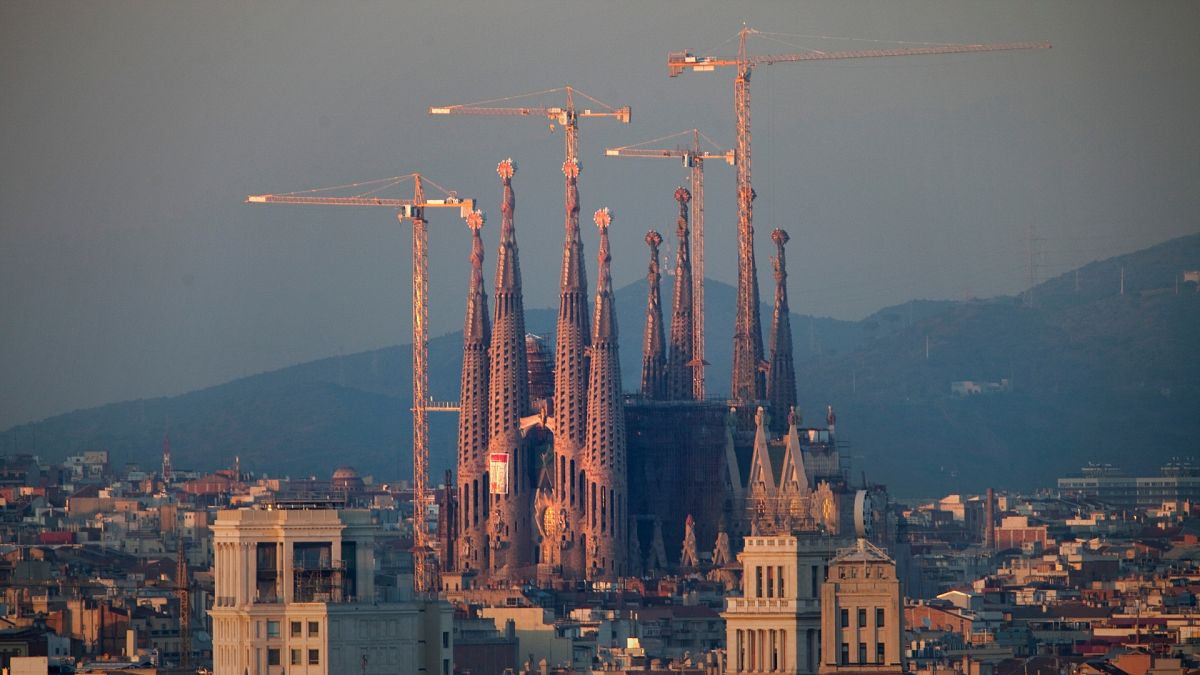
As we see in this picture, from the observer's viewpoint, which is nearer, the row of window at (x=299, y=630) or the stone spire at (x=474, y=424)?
the row of window at (x=299, y=630)

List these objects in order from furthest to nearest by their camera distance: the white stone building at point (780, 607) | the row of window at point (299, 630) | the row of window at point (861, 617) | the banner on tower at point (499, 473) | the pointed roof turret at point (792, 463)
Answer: the banner on tower at point (499, 473) → the pointed roof turret at point (792, 463) → the row of window at point (299, 630) → the white stone building at point (780, 607) → the row of window at point (861, 617)

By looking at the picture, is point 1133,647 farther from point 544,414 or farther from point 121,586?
point 544,414

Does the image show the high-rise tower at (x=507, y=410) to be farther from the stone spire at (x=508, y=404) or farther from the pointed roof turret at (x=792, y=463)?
the pointed roof turret at (x=792, y=463)

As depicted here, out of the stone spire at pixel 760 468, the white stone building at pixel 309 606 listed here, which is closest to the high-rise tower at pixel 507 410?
the stone spire at pixel 760 468

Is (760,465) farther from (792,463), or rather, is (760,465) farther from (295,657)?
(295,657)

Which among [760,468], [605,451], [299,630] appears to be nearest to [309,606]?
[299,630]

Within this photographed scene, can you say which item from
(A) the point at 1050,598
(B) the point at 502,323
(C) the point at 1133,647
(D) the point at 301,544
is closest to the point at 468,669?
(C) the point at 1133,647
